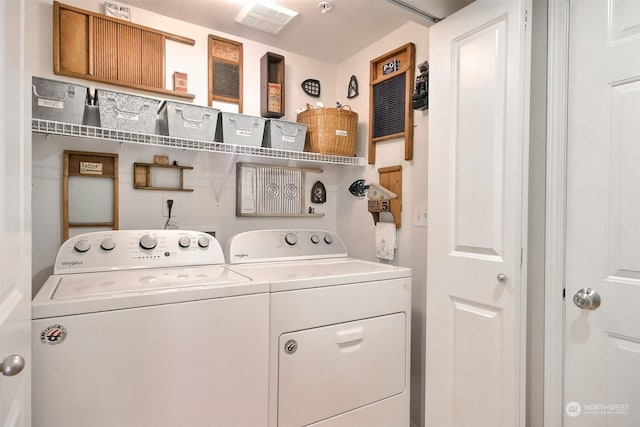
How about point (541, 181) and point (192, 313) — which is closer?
point (192, 313)

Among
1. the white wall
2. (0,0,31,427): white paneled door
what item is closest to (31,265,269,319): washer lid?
(0,0,31,427): white paneled door

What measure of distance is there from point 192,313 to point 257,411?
0.48 metres

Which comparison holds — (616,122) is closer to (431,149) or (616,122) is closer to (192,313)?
(431,149)

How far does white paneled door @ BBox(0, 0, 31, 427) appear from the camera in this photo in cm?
63

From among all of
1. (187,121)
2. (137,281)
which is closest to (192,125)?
(187,121)

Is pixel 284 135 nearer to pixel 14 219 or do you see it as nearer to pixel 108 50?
pixel 108 50

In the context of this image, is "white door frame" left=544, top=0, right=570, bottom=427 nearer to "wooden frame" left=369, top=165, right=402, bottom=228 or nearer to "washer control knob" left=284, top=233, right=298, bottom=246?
"wooden frame" left=369, top=165, right=402, bottom=228

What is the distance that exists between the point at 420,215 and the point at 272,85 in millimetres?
1265

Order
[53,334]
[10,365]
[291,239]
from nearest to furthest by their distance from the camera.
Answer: [10,365], [53,334], [291,239]

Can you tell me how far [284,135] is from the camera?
2143mm

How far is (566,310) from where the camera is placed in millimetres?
1371

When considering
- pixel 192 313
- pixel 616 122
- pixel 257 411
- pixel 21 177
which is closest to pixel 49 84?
pixel 21 177

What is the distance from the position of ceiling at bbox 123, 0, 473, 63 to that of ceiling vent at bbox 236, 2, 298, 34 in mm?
30

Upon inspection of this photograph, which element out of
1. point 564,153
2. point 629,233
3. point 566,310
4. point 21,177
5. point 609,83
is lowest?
point 566,310
